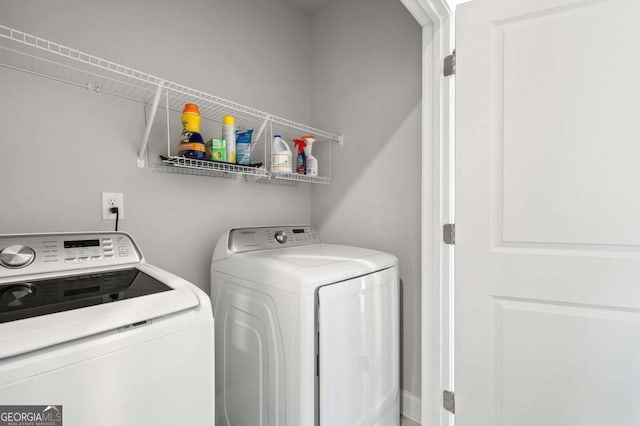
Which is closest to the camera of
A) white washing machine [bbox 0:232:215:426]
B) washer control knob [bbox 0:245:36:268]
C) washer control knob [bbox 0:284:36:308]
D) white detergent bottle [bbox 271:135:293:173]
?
white washing machine [bbox 0:232:215:426]

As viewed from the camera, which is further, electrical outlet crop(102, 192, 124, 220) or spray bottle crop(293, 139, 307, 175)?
spray bottle crop(293, 139, 307, 175)

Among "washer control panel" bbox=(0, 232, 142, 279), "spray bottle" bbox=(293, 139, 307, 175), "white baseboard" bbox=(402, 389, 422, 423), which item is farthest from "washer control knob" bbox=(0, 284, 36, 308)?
"white baseboard" bbox=(402, 389, 422, 423)

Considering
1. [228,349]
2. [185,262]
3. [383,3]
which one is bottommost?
[228,349]

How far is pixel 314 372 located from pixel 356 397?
1.15 ft

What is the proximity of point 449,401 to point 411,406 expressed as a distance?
1.18ft

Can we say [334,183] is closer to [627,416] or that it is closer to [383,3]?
[383,3]

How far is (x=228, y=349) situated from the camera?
1.53 meters

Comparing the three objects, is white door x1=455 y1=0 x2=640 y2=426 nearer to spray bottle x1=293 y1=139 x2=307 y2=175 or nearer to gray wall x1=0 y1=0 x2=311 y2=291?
spray bottle x1=293 y1=139 x2=307 y2=175

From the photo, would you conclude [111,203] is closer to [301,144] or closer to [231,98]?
[231,98]

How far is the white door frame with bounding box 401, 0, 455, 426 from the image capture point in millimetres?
1601

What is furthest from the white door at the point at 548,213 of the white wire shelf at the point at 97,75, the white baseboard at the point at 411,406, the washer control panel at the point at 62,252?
the washer control panel at the point at 62,252

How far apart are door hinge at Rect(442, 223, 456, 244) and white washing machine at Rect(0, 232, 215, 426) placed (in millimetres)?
1218

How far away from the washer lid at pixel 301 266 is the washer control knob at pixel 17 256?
0.74 metres

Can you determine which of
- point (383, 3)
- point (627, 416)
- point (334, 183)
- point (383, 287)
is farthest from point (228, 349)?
point (383, 3)
